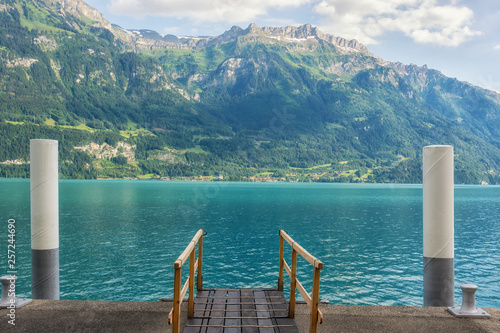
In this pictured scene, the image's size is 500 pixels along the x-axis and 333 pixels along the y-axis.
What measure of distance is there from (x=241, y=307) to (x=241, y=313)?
45cm

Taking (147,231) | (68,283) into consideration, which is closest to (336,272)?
(68,283)

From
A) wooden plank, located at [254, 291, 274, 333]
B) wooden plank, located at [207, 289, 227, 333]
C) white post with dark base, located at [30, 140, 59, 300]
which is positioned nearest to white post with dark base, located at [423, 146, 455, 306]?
wooden plank, located at [254, 291, 274, 333]

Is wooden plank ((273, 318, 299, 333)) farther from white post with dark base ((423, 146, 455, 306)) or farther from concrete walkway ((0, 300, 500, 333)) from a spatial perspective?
white post with dark base ((423, 146, 455, 306))

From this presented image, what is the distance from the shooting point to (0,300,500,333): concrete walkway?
7840 mm

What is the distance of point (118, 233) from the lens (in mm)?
44281

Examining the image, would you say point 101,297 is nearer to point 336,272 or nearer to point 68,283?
point 68,283

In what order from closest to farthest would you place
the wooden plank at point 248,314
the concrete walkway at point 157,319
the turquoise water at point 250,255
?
1. the wooden plank at point 248,314
2. the concrete walkway at point 157,319
3. the turquoise water at point 250,255

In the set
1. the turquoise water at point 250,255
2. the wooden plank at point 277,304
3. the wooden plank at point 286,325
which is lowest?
the turquoise water at point 250,255

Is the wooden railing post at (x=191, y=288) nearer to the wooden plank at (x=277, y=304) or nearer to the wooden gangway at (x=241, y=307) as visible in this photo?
the wooden gangway at (x=241, y=307)

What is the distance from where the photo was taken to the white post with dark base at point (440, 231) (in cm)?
975

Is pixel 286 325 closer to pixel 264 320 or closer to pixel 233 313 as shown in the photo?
pixel 264 320

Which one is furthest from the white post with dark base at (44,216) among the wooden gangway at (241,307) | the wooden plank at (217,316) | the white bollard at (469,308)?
the white bollard at (469,308)

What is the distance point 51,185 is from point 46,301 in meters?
3.22

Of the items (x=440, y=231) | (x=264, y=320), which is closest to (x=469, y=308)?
(x=440, y=231)
